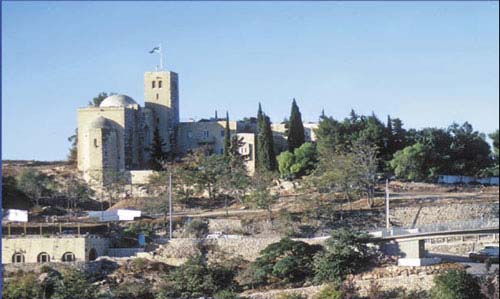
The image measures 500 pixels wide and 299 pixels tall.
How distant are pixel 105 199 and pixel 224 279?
37.3 feet

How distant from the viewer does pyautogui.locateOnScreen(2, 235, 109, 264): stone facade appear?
25.7 meters

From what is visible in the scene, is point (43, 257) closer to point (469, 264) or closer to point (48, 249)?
point (48, 249)

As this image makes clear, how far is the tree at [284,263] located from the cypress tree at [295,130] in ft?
42.9

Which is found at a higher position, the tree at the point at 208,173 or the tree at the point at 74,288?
the tree at the point at 208,173

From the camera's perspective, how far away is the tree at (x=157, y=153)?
36.8 meters

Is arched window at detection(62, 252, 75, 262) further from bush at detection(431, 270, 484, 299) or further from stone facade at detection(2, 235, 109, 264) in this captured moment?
bush at detection(431, 270, 484, 299)

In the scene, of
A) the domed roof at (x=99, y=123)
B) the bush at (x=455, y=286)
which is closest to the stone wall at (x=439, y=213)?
the bush at (x=455, y=286)

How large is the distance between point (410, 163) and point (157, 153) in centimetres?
1077

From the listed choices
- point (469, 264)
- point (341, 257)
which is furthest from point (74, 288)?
point (469, 264)

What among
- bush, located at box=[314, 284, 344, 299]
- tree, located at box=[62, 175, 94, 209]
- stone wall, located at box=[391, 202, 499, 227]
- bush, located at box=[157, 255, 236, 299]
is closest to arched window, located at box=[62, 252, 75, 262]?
bush, located at box=[157, 255, 236, 299]

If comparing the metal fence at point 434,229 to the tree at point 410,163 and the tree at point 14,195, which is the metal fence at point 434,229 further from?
the tree at point 14,195

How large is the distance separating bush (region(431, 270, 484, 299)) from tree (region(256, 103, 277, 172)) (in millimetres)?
13687

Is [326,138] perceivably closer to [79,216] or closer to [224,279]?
[79,216]

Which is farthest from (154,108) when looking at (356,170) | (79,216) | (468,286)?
(468,286)
